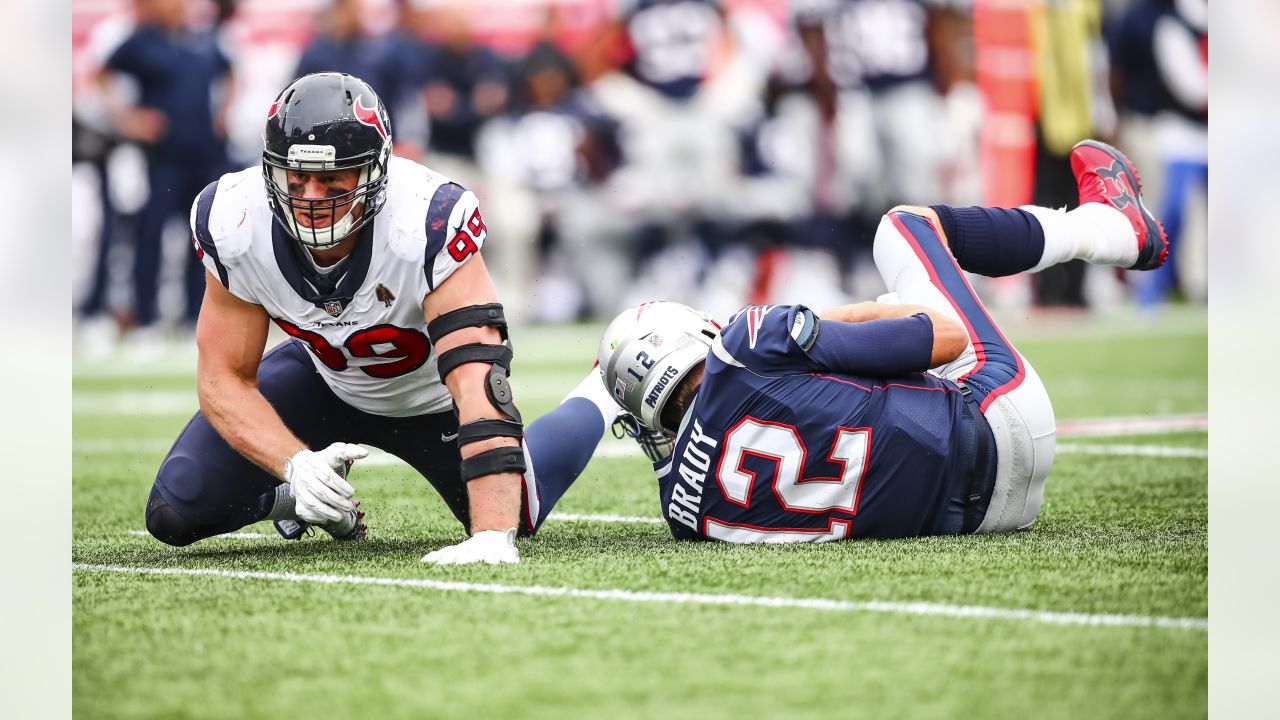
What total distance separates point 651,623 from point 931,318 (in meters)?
1.18

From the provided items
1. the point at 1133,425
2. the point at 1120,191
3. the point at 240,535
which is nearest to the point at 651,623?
the point at 240,535

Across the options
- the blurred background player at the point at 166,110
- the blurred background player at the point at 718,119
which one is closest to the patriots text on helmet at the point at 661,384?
the blurred background player at the point at 166,110

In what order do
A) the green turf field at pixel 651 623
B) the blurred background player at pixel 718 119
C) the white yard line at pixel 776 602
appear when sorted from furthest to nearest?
1. the blurred background player at pixel 718 119
2. the white yard line at pixel 776 602
3. the green turf field at pixel 651 623

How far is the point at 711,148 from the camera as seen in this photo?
12969 millimetres

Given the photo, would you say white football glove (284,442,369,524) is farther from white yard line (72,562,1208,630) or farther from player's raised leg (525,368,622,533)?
player's raised leg (525,368,622,533)

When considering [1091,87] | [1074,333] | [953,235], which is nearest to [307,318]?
[953,235]

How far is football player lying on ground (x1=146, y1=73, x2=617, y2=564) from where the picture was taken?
11.0 ft

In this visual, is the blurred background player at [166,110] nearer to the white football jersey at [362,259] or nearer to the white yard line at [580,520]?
the white yard line at [580,520]

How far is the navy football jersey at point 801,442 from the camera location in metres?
3.47

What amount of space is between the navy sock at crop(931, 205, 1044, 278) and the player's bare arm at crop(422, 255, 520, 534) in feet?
4.39

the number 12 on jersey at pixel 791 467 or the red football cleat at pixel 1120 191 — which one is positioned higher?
the red football cleat at pixel 1120 191

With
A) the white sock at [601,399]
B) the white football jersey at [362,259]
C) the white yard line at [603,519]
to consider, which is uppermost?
the white football jersey at [362,259]

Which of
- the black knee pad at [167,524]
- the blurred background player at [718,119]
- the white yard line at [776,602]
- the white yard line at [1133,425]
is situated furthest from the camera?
the blurred background player at [718,119]

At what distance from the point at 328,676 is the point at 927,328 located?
1683 millimetres
